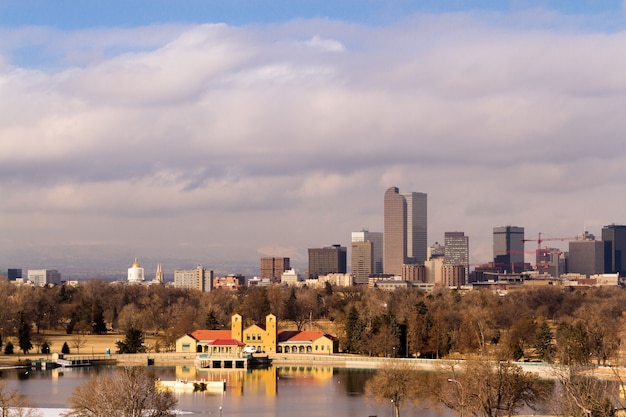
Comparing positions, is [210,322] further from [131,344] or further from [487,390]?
[487,390]

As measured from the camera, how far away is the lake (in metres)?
64.3

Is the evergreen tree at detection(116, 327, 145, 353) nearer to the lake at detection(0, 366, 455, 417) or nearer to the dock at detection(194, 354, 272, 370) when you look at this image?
the dock at detection(194, 354, 272, 370)

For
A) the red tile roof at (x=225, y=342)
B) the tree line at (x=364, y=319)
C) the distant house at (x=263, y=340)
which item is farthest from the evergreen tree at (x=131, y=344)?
the red tile roof at (x=225, y=342)

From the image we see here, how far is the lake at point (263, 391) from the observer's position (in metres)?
64.3

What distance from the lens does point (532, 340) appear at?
340 feet

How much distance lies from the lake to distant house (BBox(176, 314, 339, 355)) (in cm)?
991

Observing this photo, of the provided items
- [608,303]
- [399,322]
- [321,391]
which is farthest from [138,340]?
[608,303]

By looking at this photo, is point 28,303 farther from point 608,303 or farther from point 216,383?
point 608,303

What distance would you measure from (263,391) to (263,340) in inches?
1303

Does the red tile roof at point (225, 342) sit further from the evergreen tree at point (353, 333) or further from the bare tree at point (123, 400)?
the bare tree at point (123, 400)

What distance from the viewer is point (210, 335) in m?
108

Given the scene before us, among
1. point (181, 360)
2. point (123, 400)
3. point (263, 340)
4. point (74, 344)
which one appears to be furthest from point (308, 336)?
point (123, 400)

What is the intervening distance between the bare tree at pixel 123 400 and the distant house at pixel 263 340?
5261 centimetres

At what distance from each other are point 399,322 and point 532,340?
42.1 feet
